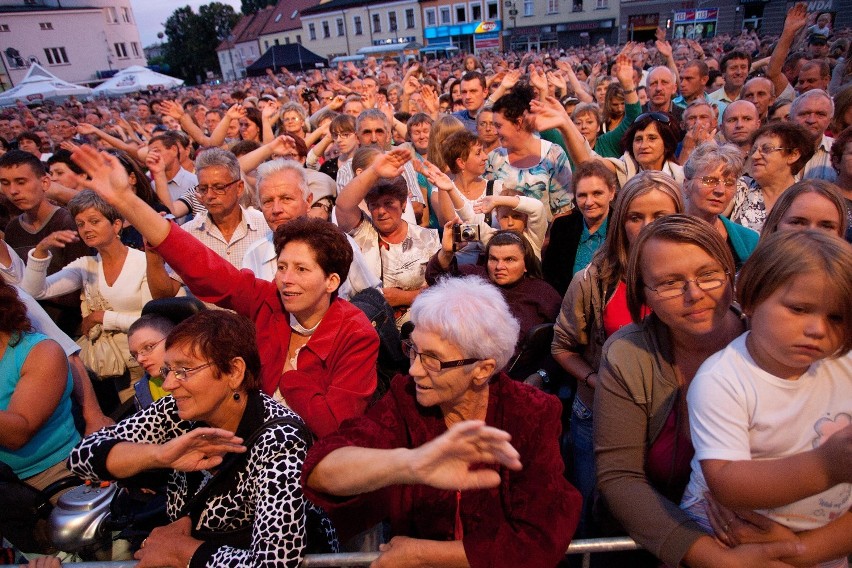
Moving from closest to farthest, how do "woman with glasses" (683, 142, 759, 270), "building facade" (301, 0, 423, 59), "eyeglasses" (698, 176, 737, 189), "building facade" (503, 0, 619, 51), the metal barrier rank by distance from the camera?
the metal barrier → "woman with glasses" (683, 142, 759, 270) → "eyeglasses" (698, 176, 737, 189) → "building facade" (503, 0, 619, 51) → "building facade" (301, 0, 423, 59)

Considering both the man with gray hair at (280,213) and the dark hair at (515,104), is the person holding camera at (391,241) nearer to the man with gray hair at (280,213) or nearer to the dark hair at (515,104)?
the man with gray hair at (280,213)

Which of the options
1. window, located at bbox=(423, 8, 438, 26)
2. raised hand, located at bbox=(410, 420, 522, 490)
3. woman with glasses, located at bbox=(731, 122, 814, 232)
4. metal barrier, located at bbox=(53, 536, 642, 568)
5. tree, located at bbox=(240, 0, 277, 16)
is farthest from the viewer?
tree, located at bbox=(240, 0, 277, 16)

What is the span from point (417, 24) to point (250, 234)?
6297 centimetres

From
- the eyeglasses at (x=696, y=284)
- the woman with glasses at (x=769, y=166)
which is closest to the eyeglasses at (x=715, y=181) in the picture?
the woman with glasses at (x=769, y=166)

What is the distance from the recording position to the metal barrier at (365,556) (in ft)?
5.49

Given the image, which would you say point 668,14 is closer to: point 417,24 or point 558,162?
point 417,24

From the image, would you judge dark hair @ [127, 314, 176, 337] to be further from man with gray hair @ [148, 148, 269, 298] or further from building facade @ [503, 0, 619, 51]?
building facade @ [503, 0, 619, 51]

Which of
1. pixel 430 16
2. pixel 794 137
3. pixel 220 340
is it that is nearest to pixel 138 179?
pixel 220 340

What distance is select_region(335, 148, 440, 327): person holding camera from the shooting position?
3.68 meters

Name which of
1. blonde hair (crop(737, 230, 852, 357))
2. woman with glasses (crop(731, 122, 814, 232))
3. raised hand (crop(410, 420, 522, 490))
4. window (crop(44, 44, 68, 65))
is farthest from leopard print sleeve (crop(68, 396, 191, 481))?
window (crop(44, 44, 68, 65))

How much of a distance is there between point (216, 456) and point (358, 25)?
69.3m

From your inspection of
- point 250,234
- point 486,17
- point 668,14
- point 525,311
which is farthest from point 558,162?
point 486,17

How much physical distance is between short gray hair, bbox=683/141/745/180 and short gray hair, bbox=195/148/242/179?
3.19 meters

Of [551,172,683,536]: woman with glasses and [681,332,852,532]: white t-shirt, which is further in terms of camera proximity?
[551,172,683,536]: woman with glasses
